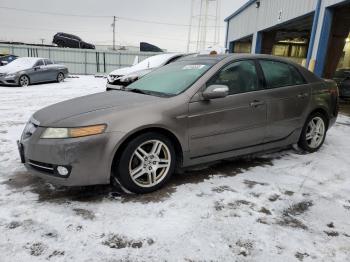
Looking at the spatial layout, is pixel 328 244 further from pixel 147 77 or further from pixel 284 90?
pixel 147 77

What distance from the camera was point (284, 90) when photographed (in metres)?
4.31

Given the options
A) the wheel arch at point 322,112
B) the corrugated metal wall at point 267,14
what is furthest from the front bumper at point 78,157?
the corrugated metal wall at point 267,14

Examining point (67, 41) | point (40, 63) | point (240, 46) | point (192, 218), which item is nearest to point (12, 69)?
point (40, 63)

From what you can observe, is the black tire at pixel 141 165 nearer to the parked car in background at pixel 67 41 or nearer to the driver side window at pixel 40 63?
the driver side window at pixel 40 63

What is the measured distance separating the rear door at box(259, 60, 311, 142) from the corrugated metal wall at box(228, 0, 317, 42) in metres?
7.56

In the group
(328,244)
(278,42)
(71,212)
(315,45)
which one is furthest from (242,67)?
(278,42)

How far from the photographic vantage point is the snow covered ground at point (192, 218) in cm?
237

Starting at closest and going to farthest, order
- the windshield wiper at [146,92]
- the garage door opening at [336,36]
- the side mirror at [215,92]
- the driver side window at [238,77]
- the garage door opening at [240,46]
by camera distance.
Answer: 1. the side mirror at [215,92]
2. the windshield wiper at [146,92]
3. the driver side window at [238,77]
4. the garage door opening at [336,36]
5. the garage door opening at [240,46]

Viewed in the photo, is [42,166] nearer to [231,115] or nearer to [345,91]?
[231,115]

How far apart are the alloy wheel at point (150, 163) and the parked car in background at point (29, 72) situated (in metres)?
12.4

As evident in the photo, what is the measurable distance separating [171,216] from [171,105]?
116 cm

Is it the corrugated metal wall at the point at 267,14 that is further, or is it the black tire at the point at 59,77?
the black tire at the point at 59,77

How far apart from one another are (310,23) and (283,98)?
43.9 ft

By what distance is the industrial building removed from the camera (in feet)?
32.2
